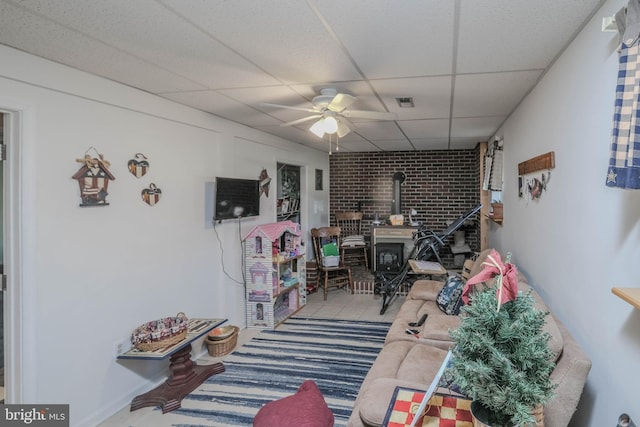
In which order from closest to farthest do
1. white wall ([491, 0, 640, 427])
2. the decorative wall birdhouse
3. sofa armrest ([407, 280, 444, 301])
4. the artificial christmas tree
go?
1. the artificial christmas tree
2. white wall ([491, 0, 640, 427])
3. the decorative wall birdhouse
4. sofa armrest ([407, 280, 444, 301])

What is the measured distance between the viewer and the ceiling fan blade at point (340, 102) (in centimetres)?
238

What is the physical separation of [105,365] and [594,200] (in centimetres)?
293

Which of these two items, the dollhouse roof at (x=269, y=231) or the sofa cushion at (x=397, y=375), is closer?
the sofa cushion at (x=397, y=375)

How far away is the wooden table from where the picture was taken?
2.44 meters

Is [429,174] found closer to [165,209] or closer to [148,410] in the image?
[165,209]

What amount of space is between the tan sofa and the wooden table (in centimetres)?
136

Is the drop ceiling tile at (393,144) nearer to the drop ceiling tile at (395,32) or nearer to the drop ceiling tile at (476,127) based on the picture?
the drop ceiling tile at (476,127)

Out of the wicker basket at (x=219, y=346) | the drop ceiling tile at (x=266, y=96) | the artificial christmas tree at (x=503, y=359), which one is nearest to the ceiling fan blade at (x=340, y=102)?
the drop ceiling tile at (x=266, y=96)

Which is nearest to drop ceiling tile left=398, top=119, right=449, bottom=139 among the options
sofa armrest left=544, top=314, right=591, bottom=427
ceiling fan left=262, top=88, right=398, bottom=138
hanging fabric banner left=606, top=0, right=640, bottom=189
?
ceiling fan left=262, top=88, right=398, bottom=138

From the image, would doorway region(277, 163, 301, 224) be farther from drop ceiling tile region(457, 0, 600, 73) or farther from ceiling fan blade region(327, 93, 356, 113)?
drop ceiling tile region(457, 0, 600, 73)

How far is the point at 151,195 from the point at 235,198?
94cm

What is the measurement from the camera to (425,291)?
3.53 meters

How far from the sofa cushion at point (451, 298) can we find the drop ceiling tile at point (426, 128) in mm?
1657

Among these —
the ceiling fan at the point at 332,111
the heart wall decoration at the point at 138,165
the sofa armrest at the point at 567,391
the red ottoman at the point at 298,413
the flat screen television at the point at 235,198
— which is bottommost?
the red ottoman at the point at 298,413
